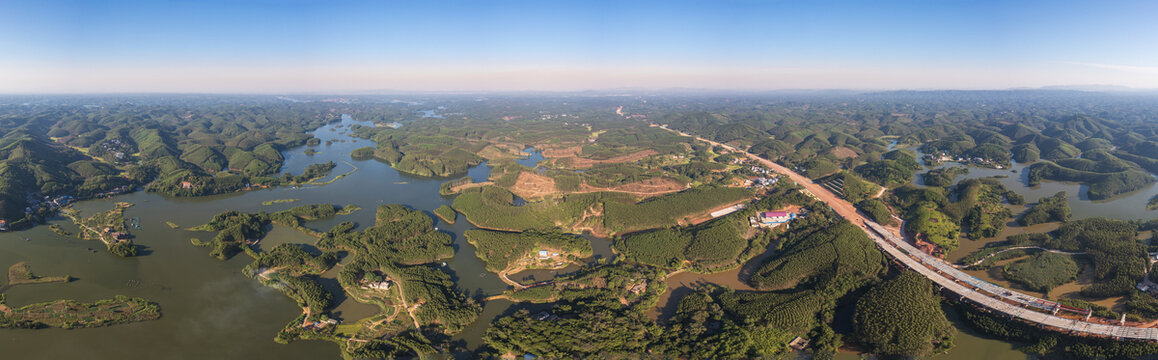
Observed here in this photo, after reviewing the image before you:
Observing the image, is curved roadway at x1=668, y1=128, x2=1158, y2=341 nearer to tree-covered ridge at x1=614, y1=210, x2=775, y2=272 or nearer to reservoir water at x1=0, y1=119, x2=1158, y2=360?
reservoir water at x1=0, y1=119, x2=1158, y2=360

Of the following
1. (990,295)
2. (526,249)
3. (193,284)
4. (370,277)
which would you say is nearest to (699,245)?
(526,249)

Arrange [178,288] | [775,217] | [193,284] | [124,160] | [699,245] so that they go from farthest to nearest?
[124,160]
[775,217]
[699,245]
[193,284]
[178,288]

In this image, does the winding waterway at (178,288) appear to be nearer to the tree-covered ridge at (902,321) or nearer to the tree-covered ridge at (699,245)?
the tree-covered ridge at (699,245)

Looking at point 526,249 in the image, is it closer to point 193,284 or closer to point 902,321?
point 193,284

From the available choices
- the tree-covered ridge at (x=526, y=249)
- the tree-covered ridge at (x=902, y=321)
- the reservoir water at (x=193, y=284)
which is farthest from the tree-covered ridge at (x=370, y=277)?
the tree-covered ridge at (x=902, y=321)

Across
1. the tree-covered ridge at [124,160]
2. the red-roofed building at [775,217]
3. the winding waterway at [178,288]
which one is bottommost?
the winding waterway at [178,288]

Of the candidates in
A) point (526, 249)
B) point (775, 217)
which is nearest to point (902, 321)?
point (775, 217)

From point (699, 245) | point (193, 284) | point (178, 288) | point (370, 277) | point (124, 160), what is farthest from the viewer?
point (124, 160)

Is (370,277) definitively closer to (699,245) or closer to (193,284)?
(193,284)

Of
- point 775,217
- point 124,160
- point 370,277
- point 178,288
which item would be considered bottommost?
point 178,288

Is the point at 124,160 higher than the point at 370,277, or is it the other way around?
the point at 124,160

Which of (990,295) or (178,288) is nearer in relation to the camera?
(990,295)

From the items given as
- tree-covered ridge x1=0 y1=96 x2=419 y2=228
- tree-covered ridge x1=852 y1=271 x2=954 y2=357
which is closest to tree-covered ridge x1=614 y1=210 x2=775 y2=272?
tree-covered ridge x1=852 y1=271 x2=954 y2=357
